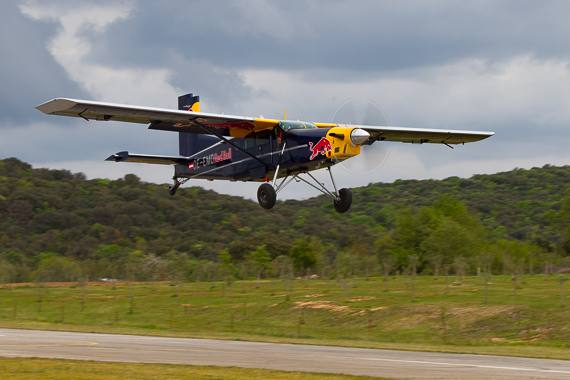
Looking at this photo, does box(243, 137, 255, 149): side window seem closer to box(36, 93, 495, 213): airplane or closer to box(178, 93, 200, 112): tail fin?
box(36, 93, 495, 213): airplane

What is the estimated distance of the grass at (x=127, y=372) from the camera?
15.6 m

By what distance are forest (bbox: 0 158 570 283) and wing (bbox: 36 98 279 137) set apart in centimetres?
3517

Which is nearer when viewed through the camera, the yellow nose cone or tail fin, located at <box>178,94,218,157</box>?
the yellow nose cone

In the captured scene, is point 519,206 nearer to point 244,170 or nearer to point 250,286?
point 250,286

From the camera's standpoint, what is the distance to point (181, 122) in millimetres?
22062

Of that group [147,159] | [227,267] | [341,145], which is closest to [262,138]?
[341,145]

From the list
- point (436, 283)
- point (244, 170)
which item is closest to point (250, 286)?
point (436, 283)

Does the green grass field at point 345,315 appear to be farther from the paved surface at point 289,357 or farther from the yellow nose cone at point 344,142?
the yellow nose cone at point 344,142

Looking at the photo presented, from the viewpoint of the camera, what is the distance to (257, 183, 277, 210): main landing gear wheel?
21688mm

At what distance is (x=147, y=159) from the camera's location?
2603 cm

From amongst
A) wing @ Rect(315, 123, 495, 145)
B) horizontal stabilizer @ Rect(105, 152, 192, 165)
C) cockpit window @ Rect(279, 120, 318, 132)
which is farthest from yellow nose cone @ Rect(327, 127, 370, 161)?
horizontal stabilizer @ Rect(105, 152, 192, 165)

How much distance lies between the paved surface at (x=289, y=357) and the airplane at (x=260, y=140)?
5648mm

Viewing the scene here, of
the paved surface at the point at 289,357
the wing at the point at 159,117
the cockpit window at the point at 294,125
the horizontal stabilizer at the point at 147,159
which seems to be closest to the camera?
the paved surface at the point at 289,357

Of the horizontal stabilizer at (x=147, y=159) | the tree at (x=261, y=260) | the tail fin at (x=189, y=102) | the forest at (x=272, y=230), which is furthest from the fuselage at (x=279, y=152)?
the tree at (x=261, y=260)
